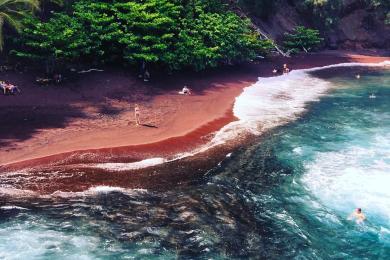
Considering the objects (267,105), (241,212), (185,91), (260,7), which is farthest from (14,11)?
(260,7)

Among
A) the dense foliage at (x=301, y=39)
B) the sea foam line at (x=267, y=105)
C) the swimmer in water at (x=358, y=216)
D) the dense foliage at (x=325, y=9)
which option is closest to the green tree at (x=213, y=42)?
the sea foam line at (x=267, y=105)

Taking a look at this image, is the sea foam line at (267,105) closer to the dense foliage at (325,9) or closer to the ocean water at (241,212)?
the ocean water at (241,212)

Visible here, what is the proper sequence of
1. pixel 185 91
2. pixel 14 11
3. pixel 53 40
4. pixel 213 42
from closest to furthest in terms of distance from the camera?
pixel 14 11 → pixel 53 40 → pixel 185 91 → pixel 213 42

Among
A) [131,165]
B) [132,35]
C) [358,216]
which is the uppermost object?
[132,35]

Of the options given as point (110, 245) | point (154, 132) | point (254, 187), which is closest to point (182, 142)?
point (154, 132)

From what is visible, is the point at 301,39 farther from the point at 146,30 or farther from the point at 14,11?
the point at 14,11

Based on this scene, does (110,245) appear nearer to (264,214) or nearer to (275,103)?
(264,214)

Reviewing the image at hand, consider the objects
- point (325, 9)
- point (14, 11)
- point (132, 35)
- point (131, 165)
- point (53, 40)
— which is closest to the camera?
point (131, 165)
